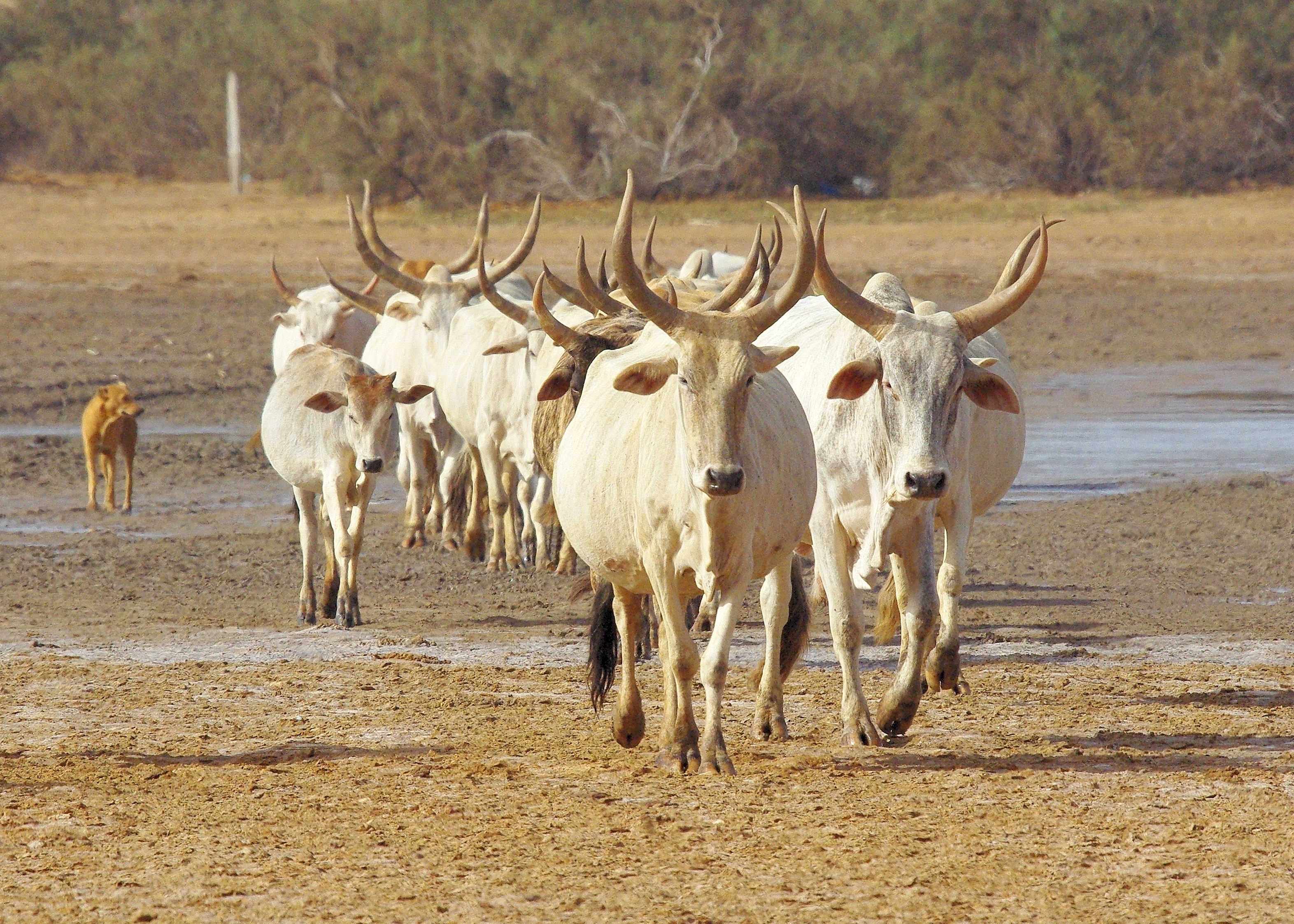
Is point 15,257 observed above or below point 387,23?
below

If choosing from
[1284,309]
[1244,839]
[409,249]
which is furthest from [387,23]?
[1244,839]

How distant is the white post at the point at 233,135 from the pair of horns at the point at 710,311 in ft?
91.9

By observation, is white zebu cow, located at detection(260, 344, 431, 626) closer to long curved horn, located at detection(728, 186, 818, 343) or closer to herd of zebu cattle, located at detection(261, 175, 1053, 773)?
herd of zebu cattle, located at detection(261, 175, 1053, 773)

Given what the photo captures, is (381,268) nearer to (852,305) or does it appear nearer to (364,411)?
(364,411)

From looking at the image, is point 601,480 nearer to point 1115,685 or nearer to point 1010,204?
point 1115,685

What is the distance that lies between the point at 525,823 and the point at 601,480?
131 centimetres

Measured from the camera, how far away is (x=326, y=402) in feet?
31.3

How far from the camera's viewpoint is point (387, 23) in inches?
1399

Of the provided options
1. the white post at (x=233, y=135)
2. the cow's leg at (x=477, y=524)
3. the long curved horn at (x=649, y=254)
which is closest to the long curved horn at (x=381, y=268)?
the cow's leg at (x=477, y=524)

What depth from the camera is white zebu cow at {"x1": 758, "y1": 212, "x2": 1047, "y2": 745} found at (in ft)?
21.3

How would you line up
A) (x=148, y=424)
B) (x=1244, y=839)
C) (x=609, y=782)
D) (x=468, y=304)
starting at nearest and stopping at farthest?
(x=1244, y=839)
(x=609, y=782)
(x=468, y=304)
(x=148, y=424)

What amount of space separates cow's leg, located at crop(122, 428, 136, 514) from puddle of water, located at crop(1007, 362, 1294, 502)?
5611 mm

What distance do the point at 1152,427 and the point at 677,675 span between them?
9993mm

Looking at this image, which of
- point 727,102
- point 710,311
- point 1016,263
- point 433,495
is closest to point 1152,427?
point 433,495
